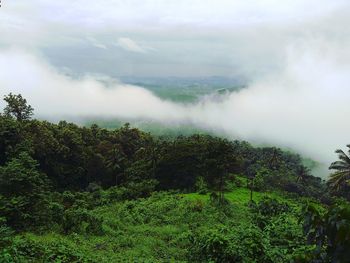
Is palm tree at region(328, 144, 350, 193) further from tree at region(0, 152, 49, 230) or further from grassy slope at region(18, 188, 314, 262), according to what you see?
tree at region(0, 152, 49, 230)

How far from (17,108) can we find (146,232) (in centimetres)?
4083

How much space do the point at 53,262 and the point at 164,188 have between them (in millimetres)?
45931

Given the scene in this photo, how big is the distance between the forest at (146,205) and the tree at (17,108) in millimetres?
182

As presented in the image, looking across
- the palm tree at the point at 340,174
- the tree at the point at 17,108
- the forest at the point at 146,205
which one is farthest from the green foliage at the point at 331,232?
the tree at the point at 17,108

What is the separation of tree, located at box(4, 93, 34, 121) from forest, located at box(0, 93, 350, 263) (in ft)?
0.60

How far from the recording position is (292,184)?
2741 inches

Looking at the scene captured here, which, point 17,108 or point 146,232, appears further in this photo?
point 17,108

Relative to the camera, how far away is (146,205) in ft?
135

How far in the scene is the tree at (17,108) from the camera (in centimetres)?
6082

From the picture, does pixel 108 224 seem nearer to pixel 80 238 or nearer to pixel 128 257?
pixel 80 238

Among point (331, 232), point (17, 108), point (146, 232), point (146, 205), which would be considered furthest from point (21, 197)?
point (17, 108)

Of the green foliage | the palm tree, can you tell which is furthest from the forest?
the palm tree

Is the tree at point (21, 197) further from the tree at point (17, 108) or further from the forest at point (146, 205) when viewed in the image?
the tree at point (17, 108)

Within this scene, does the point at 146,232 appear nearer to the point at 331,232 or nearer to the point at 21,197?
the point at 21,197
